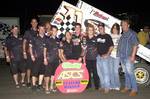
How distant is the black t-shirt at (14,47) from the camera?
12.8 meters

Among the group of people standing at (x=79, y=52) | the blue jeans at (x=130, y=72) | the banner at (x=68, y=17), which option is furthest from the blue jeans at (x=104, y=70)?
the banner at (x=68, y=17)

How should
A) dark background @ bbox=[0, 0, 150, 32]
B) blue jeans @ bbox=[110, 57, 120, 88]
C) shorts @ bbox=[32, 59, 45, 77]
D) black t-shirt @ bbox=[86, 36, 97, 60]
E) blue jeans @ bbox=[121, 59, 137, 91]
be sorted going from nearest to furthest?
blue jeans @ bbox=[121, 59, 137, 91]
shorts @ bbox=[32, 59, 45, 77]
black t-shirt @ bbox=[86, 36, 97, 60]
blue jeans @ bbox=[110, 57, 120, 88]
dark background @ bbox=[0, 0, 150, 32]

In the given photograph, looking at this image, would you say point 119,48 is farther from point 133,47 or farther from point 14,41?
point 14,41

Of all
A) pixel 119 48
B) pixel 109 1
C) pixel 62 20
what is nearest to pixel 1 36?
pixel 62 20

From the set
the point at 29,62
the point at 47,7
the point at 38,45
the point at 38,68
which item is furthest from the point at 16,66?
the point at 47,7

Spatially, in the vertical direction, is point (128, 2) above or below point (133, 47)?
above

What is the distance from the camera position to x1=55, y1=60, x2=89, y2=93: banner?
12023 millimetres

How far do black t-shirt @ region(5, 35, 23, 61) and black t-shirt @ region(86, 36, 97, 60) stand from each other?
1979 mm

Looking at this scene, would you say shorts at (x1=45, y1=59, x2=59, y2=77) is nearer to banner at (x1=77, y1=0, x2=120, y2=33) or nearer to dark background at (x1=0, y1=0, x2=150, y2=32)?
banner at (x1=77, y1=0, x2=120, y2=33)

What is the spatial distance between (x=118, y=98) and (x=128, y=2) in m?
29.1

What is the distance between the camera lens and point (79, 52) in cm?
1227

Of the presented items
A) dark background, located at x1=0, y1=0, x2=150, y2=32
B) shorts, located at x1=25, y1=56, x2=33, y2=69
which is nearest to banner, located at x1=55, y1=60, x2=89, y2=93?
shorts, located at x1=25, y1=56, x2=33, y2=69

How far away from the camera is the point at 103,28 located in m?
12.3

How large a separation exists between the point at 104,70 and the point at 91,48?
0.71 m
